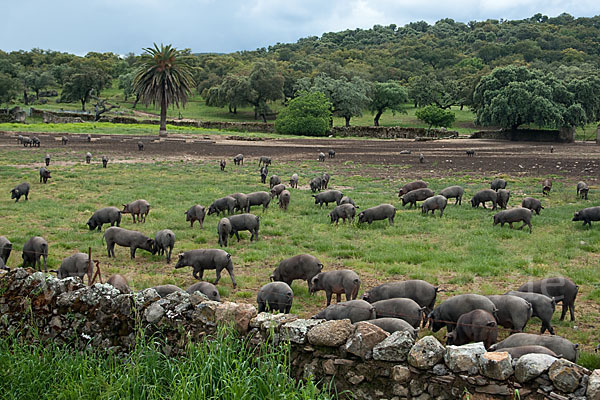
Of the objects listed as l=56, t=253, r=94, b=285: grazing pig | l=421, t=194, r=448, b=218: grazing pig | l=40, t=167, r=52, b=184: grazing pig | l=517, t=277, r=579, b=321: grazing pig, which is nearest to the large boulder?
l=517, t=277, r=579, b=321: grazing pig

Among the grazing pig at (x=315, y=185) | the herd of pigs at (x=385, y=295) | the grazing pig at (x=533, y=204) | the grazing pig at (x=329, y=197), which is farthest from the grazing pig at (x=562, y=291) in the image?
the grazing pig at (x=315, y=185)

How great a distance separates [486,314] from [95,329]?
5.26m

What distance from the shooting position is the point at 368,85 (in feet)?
258

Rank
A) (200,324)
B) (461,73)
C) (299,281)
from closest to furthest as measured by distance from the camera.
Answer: (200,324) → (299,281) → (461,73)

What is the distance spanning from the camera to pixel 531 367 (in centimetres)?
450

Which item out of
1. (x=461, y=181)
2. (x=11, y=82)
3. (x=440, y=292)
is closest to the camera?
(x=440, y=292)

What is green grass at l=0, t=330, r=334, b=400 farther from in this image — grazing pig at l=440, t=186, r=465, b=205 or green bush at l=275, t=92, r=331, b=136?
green bush at l=275, t=92, r=331, b=136

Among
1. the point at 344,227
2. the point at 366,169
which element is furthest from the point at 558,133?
the point at 344,227

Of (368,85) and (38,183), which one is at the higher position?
Result: (368,85)

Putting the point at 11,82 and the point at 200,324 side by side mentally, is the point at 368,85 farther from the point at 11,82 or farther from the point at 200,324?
the point at 200,324

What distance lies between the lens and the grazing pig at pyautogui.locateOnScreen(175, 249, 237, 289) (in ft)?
34.6

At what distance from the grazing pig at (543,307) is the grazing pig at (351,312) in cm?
257

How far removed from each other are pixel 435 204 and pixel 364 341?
12.3 m

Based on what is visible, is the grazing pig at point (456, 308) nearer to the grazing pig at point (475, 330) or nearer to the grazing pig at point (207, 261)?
the grazing pig at point (475, 330)
